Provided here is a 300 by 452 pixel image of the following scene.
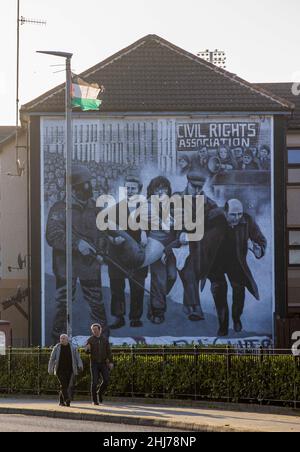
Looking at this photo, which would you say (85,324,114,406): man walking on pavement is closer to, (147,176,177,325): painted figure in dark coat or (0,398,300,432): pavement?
(0,398,300,432): pavement

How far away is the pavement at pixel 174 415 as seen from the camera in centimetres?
2222

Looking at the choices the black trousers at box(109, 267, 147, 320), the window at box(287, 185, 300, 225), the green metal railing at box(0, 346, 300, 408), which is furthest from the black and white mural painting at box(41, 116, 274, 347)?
the green metal railing at box(0, 346, 300, 408)

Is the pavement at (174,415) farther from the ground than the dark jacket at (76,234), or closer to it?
closer to it

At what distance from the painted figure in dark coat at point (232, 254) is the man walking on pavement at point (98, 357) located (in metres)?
16.3

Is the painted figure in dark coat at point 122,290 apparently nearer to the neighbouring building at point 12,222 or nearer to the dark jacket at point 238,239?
the dark jacket at point 238,239

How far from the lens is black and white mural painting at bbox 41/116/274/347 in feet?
147

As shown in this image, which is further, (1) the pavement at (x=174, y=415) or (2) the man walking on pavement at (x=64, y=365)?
(2) the man walking on pavement at (x=64, y=365)

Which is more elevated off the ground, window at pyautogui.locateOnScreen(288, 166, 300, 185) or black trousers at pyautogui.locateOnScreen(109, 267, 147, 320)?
window at pyautogui.locateOnScreen(288, 166, 300, 185)

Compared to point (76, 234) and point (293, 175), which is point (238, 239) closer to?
point (76, 234)

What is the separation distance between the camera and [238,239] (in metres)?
45.3

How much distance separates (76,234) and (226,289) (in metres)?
5.60

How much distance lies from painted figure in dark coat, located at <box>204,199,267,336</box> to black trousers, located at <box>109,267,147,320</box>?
2418 mm

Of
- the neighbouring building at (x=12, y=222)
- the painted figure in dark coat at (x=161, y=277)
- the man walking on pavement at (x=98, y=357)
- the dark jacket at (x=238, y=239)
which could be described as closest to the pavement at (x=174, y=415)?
the man walking on pavement at (x=98, y=357)
